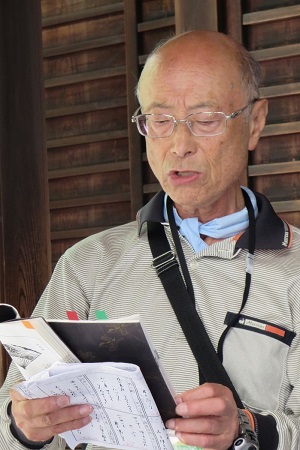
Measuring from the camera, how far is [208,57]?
2164 mm

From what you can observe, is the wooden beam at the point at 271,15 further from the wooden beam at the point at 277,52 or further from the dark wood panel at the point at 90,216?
the dark wood panel at the point at 90,216

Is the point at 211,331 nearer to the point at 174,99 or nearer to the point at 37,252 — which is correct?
the point at 174,99

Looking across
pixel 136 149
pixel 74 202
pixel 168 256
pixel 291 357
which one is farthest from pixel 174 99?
pixel 74 202

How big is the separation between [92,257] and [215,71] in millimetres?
525

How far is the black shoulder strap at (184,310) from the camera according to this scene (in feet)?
6.42

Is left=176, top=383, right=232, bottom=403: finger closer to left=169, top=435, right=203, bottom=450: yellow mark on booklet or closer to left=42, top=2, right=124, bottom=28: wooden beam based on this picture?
left=169, top=435, right=203, bottom=450: yellow mark on booklet

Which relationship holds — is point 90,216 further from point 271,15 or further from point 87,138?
point 271,15

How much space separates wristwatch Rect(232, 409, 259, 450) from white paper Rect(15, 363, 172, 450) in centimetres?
13

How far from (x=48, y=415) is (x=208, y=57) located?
907 mm

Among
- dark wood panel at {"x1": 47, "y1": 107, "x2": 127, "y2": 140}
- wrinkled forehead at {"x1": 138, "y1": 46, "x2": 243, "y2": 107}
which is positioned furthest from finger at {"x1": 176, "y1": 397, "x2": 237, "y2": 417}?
dark wood panel at {"x1": 47, "y1": 107, "x2": 127, "y2": 140}

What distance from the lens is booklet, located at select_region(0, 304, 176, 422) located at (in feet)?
5.34

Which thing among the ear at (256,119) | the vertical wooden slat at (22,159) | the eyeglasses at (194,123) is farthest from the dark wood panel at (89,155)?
the eyeglasses at (194,123)

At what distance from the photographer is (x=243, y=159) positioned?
2.20m

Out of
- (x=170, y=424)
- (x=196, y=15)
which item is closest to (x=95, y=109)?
(x=196, y=15)
